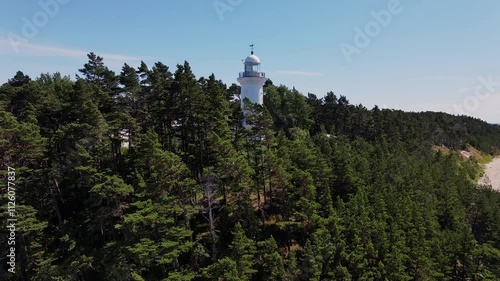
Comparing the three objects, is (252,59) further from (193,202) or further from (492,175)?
(492,175)

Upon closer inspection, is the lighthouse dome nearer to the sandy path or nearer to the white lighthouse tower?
the white lighthouse tower

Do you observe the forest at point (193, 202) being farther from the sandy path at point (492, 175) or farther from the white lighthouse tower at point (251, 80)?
the sandy path at point (492, 175)

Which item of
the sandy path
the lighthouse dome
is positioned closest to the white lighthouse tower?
the lighthouse dome

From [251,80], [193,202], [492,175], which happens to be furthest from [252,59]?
[492,175]

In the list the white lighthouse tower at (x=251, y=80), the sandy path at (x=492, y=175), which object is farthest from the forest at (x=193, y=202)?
the sandy path at (x=492, y=175)

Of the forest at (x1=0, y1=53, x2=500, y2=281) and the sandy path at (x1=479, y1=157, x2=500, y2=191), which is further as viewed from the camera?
the sandy path at (x1=479, y1=157, x2=500, y2=191)

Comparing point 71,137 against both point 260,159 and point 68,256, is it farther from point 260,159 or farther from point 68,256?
point 260,159

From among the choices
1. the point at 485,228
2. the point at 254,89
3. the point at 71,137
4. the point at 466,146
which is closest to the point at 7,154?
the point at 71,137
